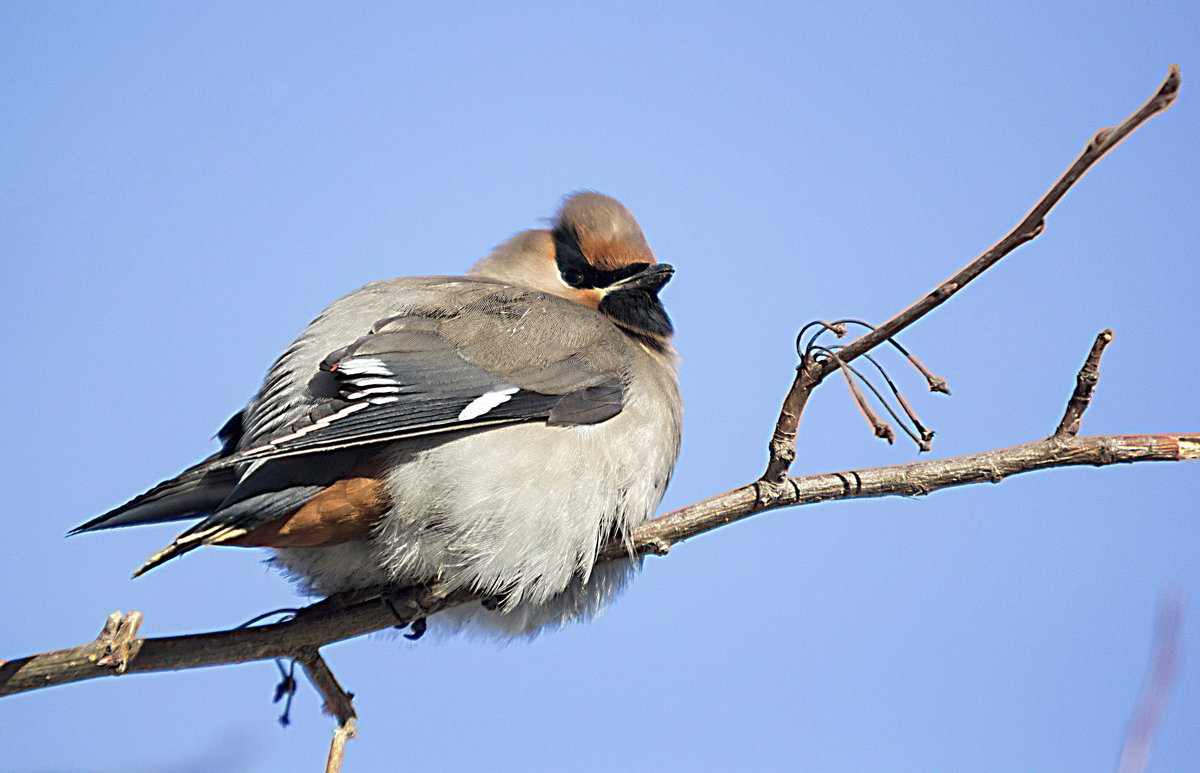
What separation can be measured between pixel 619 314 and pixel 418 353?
3.84ft

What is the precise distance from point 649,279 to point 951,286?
81.3 inches

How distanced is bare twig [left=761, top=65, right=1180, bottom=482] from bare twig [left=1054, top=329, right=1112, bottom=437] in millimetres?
503

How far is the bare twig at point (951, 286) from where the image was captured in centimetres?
196

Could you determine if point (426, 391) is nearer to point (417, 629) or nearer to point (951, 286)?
point (417, 629)

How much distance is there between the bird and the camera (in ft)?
10.6

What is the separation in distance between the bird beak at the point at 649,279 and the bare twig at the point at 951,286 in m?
1.44

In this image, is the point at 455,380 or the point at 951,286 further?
the point at 455,380

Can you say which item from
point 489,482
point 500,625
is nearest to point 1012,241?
point 489,482

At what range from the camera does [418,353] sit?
3584 millimetres

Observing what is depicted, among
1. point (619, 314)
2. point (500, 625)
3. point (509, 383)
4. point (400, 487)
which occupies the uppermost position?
point (619, 314)

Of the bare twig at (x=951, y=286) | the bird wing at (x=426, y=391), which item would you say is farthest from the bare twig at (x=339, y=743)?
the bare twig at (x=951, y=286)

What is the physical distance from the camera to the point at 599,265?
4621mm

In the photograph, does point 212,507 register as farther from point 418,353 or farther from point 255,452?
point 418,353

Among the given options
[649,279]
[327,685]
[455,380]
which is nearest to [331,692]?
[327,685]
